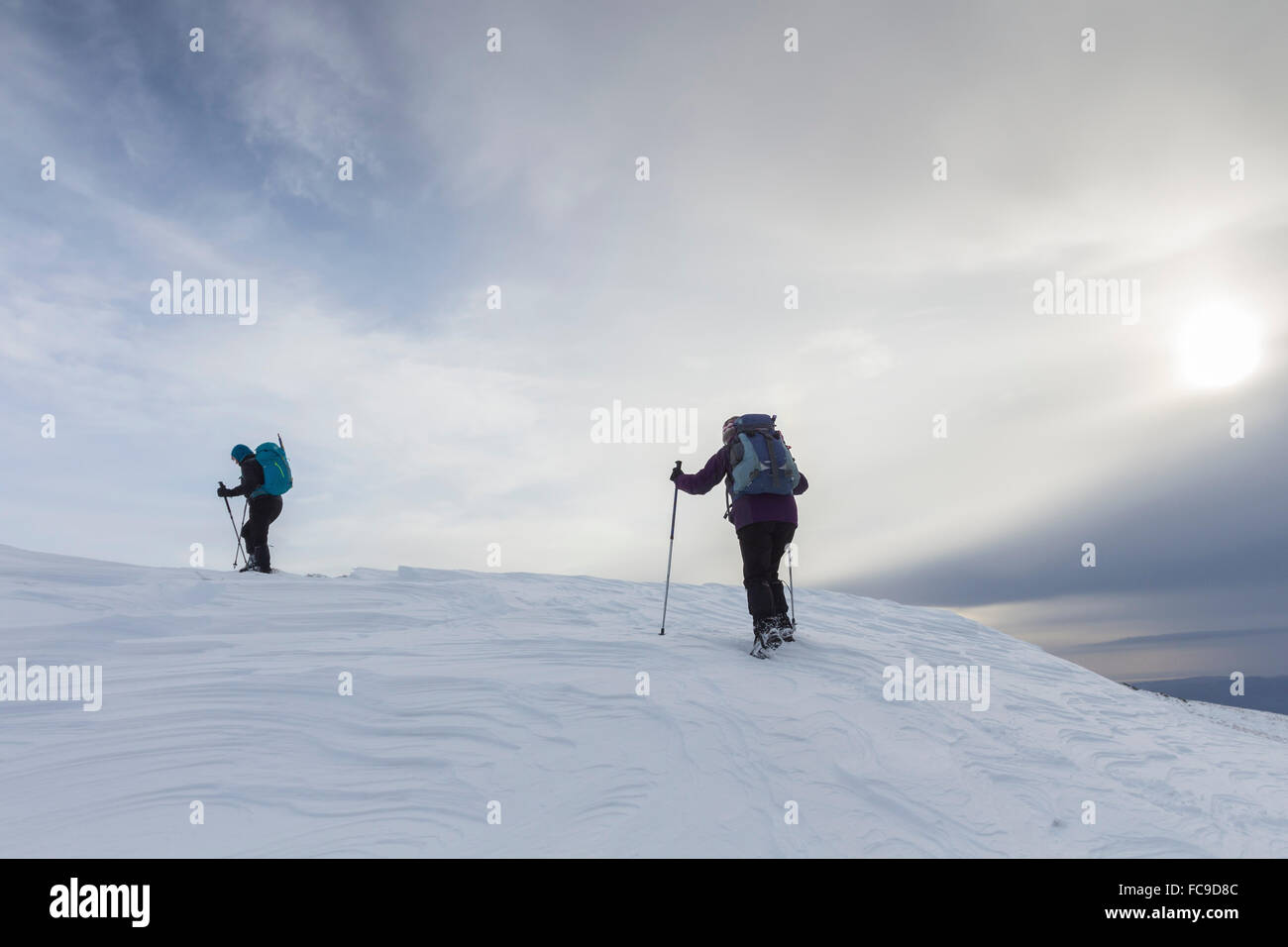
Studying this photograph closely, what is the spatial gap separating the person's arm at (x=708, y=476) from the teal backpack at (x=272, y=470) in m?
8.64

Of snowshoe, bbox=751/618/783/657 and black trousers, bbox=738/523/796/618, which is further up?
black trousers, bbox=738/523/796/618

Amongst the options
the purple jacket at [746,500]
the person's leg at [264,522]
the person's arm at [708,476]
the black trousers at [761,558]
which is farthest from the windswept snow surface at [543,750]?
the person's leg at [264,522]

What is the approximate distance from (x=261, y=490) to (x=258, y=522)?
0.59 metres

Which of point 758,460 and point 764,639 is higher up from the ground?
point 758,460

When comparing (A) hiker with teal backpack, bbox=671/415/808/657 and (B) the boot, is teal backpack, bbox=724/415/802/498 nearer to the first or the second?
(A) hiker with teal backpack, bbox=671/415/808/657

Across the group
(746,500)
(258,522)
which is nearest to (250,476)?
(258,522)

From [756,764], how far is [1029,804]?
2098 millimetres

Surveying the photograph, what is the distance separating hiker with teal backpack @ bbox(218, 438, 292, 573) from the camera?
13.4 m

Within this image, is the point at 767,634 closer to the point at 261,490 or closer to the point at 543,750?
the point at 543,750

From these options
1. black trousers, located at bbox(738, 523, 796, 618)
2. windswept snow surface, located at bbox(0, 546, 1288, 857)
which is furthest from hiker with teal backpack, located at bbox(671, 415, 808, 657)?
windswept snow surface, located at bbox(0, 546, 1288, 857)

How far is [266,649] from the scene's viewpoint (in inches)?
304

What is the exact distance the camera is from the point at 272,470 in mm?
13664

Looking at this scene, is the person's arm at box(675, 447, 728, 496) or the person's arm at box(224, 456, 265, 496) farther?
the person's arm at box(224, 456, 265, 496)
